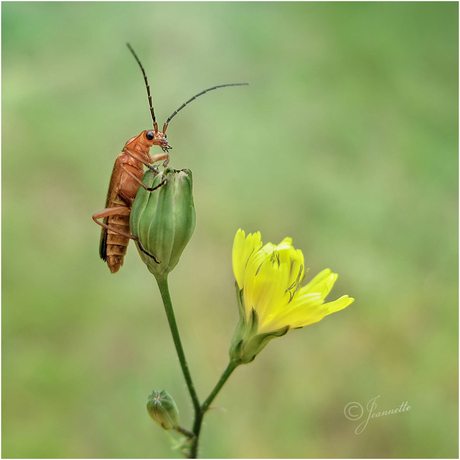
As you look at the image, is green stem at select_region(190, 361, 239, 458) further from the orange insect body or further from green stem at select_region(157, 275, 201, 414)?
the orange insect body

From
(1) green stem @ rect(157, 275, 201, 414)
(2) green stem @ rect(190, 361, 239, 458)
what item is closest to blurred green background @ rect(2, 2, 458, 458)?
(2) green stem @ rect(190, 361, 239, 458)

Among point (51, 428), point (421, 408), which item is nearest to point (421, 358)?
point (421, 408)

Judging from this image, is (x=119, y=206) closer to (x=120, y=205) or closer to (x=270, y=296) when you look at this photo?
(x=120, y=205)
